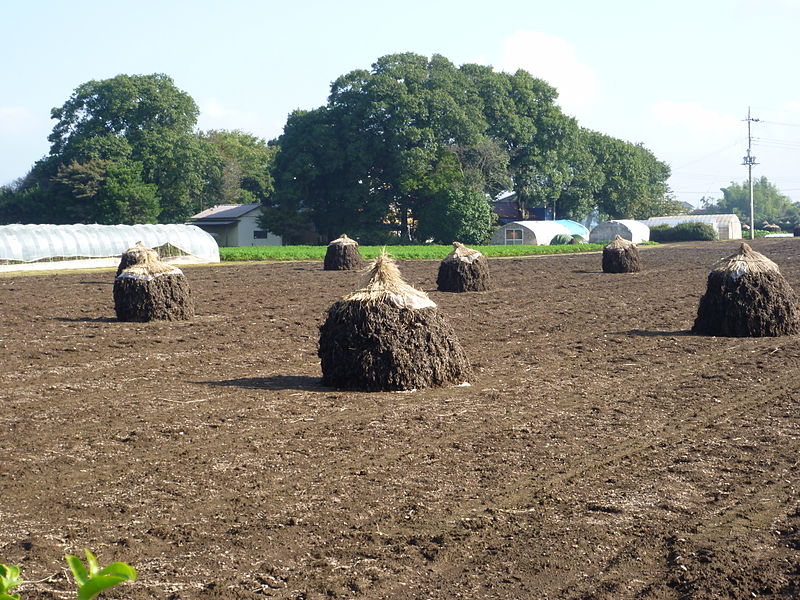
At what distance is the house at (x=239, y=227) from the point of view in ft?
254

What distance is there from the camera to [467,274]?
91.4 ft

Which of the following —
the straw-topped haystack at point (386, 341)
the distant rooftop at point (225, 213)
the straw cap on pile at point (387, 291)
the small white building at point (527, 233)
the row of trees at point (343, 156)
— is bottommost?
the straw-topped haystack at point (386, 341)

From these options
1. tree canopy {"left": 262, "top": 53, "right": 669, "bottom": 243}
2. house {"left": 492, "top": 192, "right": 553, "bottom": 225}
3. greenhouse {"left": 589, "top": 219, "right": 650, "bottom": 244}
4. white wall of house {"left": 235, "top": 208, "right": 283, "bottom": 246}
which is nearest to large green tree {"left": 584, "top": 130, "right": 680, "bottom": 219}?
house {"left": 492, "top": 192, "right": 553, "bottom": 225}

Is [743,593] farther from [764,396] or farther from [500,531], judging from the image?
[764,396]

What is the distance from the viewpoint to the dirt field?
6.06 m

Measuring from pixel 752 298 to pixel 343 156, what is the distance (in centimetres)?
5485

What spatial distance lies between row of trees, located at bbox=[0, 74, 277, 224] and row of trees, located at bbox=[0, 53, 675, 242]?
10 centimetres

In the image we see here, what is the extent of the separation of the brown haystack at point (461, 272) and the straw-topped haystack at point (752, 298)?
1146 cm

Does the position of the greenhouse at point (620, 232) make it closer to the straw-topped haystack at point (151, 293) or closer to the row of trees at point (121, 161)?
the row of trees at point (121, 161)

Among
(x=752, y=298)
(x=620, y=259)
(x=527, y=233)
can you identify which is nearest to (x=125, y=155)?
(x=527, y=233)

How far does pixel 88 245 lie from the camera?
44406 millimetres

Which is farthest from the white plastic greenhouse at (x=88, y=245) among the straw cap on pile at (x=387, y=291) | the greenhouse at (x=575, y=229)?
the greenhouse at (x=575, y=229)

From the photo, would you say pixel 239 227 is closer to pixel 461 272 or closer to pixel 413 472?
pixel 461 272

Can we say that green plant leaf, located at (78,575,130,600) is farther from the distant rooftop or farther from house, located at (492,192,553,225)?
house, located at (492,192,553,225)
